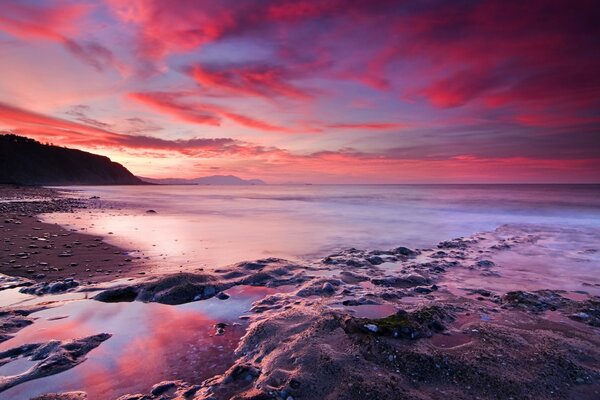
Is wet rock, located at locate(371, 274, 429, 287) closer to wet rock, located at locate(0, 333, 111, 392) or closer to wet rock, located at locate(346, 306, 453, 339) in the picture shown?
wet rock, located at locate(346, 306, 453, 339)

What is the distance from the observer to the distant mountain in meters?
98.1

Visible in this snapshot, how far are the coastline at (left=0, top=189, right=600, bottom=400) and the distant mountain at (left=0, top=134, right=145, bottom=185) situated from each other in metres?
107

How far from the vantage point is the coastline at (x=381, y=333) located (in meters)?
3.76

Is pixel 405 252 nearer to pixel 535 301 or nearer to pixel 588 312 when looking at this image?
pixel 535 301

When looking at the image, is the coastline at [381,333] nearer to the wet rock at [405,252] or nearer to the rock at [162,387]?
the rock at [162,387]

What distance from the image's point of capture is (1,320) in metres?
5.29

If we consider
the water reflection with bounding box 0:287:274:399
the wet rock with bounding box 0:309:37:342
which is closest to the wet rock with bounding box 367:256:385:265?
the water reflection with bounding box 0:287:274:399

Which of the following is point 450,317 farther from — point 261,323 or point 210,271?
point 210,271

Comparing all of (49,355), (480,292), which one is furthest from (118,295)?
(480,292)

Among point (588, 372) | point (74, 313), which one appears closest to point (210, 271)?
point (74, 313)

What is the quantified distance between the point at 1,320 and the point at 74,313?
0.99 metres

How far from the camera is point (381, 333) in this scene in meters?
4.72

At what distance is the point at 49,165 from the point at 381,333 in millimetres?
149988

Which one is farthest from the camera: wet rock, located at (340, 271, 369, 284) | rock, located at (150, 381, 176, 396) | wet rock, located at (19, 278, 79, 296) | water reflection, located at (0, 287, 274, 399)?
wet rock, located at (340, 271, 369, 284)
